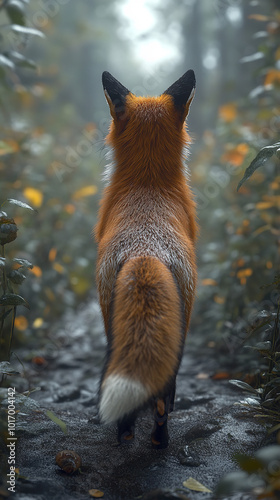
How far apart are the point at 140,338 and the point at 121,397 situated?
0.92ft

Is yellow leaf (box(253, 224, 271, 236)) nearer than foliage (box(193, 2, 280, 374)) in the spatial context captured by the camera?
No

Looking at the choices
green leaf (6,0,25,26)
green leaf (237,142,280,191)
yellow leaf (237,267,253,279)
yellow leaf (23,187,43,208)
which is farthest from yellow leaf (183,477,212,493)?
yellow leaf (23,187,43,208)

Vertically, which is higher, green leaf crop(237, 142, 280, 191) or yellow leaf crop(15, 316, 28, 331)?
green leaf crop(237, 142, 280, 191)

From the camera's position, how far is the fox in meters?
1.89

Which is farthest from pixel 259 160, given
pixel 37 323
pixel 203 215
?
pixel 203 215

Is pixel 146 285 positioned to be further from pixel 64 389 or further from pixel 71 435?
pixel 64 389

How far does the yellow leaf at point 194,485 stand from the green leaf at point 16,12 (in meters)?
3.74

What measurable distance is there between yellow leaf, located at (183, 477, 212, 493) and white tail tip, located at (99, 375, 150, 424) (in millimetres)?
527

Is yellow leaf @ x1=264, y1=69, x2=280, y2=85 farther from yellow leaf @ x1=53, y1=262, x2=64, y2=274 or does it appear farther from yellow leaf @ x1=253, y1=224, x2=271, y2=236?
yellow leaf @ x1=53, y1=262, x2=64, y2=274

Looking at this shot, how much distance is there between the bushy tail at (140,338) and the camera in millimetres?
1813

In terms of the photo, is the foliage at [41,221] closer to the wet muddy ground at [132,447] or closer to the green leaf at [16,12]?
the green leaf at [16,12]

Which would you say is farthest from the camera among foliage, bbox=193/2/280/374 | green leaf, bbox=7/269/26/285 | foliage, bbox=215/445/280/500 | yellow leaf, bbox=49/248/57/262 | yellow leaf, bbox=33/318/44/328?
yellow leaf, bbox=49/248/57/262

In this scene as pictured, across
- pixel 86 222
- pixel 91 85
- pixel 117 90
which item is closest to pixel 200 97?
pixel 91 85

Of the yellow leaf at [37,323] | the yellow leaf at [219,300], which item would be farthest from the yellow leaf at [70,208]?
the yellow leaf at [219,300]
